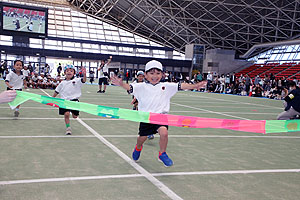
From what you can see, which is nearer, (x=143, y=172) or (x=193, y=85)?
(x=143, y=172)

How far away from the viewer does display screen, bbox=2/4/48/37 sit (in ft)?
98.1

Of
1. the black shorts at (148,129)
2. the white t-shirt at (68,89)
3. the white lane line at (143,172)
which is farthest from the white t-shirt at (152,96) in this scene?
the white t-shirt at (68,89)

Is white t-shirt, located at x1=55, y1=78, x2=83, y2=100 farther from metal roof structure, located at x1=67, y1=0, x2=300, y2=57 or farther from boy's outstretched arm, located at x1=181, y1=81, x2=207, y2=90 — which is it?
metal roof structure, located at x1=67, y1=0, x2=300, y2=57

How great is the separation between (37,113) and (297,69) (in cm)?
4122

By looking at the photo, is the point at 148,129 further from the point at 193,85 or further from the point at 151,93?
the point at 193,85

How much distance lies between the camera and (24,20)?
30.5m

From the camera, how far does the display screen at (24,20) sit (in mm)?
29891

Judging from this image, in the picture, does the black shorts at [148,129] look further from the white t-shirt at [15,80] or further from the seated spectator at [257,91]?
the seated spectator at [257,91]

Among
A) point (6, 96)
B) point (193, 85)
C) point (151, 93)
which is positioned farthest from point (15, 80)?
point (193, 85)

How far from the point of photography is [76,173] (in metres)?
3.72

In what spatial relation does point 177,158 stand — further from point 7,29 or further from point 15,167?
point 7,29

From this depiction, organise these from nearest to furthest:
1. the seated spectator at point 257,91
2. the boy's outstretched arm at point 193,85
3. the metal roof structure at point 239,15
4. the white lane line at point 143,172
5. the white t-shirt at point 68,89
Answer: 1. the white lane line at point 143,172
2. the boy's outstretched arm at point 193,85
3. the white t-shirt at point 68,89
4. the seated spectator at point 257,91
5. the metal roof structure at point 239,15

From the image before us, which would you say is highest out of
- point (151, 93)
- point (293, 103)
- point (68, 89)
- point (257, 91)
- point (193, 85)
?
point (193, 85)

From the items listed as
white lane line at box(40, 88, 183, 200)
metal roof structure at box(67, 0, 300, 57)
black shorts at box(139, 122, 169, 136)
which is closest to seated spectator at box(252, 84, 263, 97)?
metal roof structure at box(67, 0, 300, 57)
